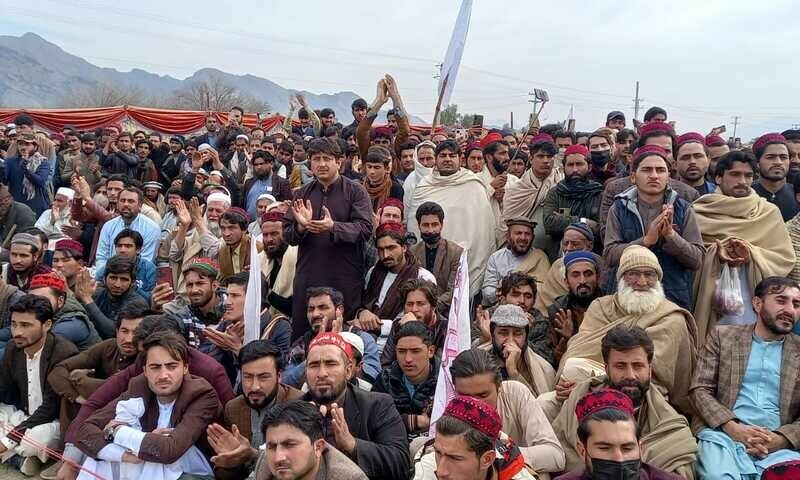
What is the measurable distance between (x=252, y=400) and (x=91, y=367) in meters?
1.61

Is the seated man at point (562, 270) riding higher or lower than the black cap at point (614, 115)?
lower

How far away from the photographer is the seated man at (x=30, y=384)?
480 cm

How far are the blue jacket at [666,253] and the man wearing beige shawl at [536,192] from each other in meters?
1.40

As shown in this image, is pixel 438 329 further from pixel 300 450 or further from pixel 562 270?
pixel 300 450

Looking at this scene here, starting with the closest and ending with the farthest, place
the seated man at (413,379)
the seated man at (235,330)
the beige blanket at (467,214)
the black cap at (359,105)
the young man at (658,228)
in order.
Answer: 1. the seated man at (413,379)
2. the young man at (658,228)
3. the seated man at (235,330)
4. the beige blanket at (467,214)
5. the black cap at (359,105)

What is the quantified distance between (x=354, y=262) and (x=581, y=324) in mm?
1852

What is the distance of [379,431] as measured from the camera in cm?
385

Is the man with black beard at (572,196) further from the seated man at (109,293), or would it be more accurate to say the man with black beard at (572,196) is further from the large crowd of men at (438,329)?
the seated man at (109,293)

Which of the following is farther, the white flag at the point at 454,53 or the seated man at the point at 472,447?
the white flag at the point at 454,53

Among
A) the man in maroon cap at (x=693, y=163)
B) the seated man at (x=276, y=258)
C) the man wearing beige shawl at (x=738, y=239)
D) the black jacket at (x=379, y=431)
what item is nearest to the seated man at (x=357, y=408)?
the black jacket at (x=379, y=431)

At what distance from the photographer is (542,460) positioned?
356 centimetres

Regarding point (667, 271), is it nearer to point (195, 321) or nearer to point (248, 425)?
point (248, 425)

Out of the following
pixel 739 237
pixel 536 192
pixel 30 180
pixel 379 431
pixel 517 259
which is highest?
pixel 536 192

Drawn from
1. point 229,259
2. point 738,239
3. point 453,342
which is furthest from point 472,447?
point 229,259
